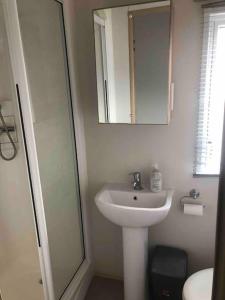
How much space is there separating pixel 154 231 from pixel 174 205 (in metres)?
0.29

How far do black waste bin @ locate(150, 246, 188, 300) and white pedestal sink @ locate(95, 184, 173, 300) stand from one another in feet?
0.32

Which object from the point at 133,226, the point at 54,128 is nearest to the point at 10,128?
the point at 54,128

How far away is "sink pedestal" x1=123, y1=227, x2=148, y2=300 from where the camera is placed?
→ 171 centimetres

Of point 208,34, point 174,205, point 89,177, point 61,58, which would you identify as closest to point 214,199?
point 174,205

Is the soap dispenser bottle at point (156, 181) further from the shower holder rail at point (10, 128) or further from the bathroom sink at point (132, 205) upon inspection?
the shower holder rail at point (10, 128)

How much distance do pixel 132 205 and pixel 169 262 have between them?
0.47 m

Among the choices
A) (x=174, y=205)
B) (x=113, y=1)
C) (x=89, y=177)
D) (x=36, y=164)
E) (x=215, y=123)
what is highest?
(x=113, y=1)

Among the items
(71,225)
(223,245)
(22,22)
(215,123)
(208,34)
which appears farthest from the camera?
(71,225)

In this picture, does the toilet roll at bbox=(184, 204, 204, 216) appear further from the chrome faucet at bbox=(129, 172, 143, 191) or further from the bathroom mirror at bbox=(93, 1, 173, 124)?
the bathroom mirror at bbox=(93, 1, 173, 124)

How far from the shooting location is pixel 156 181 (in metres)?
1.72

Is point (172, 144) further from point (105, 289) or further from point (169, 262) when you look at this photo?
point (105, 289)

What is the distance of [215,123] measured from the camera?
1639mm

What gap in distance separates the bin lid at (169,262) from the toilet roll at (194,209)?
13.3 inches

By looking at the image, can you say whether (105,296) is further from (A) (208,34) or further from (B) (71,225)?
(A) (208,34)
